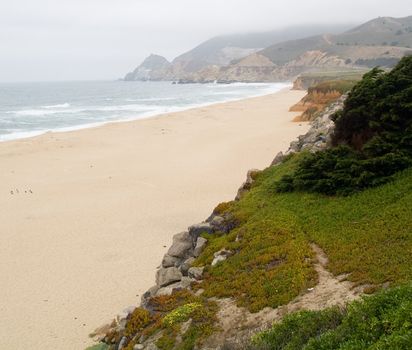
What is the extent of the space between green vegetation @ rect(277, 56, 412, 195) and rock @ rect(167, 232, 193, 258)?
121 inches

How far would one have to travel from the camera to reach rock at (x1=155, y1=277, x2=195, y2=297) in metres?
11.0

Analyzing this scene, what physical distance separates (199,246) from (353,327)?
628 cm

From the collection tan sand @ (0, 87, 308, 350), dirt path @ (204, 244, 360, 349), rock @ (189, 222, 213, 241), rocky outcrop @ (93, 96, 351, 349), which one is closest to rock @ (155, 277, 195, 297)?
rocky outcrop @ (93, 96, 351, 349)

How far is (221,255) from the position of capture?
37.5 ft

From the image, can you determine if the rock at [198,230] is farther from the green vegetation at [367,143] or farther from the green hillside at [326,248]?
the green vegetation at [367,143]

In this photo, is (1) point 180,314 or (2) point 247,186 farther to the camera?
(2) point 247,186

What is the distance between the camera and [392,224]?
10.3 metres

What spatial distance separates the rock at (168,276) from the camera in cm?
1184

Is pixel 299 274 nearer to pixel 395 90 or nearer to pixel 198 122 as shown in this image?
pixel 395 90

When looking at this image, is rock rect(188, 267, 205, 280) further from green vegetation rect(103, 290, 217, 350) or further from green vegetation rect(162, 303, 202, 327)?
green vegetation rect(162, 303, 202, 327)

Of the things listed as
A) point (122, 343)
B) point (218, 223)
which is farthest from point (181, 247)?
point (122, 343)

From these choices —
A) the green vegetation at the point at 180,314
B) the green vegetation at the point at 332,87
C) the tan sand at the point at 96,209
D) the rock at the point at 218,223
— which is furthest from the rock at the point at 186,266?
the green vegetation at the point at 332,87

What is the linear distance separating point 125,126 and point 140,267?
37969 mm

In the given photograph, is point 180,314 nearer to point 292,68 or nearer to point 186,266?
point 186,266
